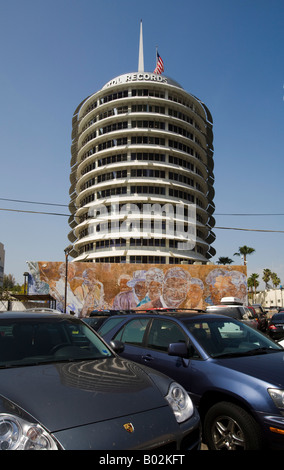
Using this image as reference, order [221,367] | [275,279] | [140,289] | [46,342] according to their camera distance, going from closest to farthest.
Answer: [46,342] < [221,367] < [140,289] < [275,279]

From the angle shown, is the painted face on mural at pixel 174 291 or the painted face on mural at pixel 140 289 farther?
the painted face on mural at pixel 174 291

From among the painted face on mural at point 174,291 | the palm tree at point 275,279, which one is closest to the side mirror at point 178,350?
the painted face on mural at point 174,291

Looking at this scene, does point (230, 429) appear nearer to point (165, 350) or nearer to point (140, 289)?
point (165, 350)

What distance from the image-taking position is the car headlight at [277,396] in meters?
3.17

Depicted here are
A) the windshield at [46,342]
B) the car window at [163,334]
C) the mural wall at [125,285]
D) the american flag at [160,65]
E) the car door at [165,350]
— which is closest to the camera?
the windshield at [46,342]

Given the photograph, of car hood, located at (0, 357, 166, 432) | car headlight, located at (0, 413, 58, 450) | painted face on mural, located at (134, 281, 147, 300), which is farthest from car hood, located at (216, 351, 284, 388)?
painted face on mural, located at (134, 281, 147, 300)

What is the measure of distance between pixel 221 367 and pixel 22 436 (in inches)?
91.4

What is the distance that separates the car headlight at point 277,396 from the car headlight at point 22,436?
6.95ft

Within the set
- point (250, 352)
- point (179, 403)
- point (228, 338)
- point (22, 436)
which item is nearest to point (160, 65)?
point (228, 338)

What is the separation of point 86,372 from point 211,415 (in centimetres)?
158

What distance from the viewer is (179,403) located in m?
2.86

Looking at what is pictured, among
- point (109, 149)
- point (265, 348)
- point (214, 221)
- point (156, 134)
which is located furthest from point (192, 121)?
point (265, 348)

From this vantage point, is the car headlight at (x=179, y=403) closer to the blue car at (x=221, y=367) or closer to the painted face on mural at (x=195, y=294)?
the blue car at (x=221, y=367)

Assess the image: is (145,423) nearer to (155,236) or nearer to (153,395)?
(153,395)
